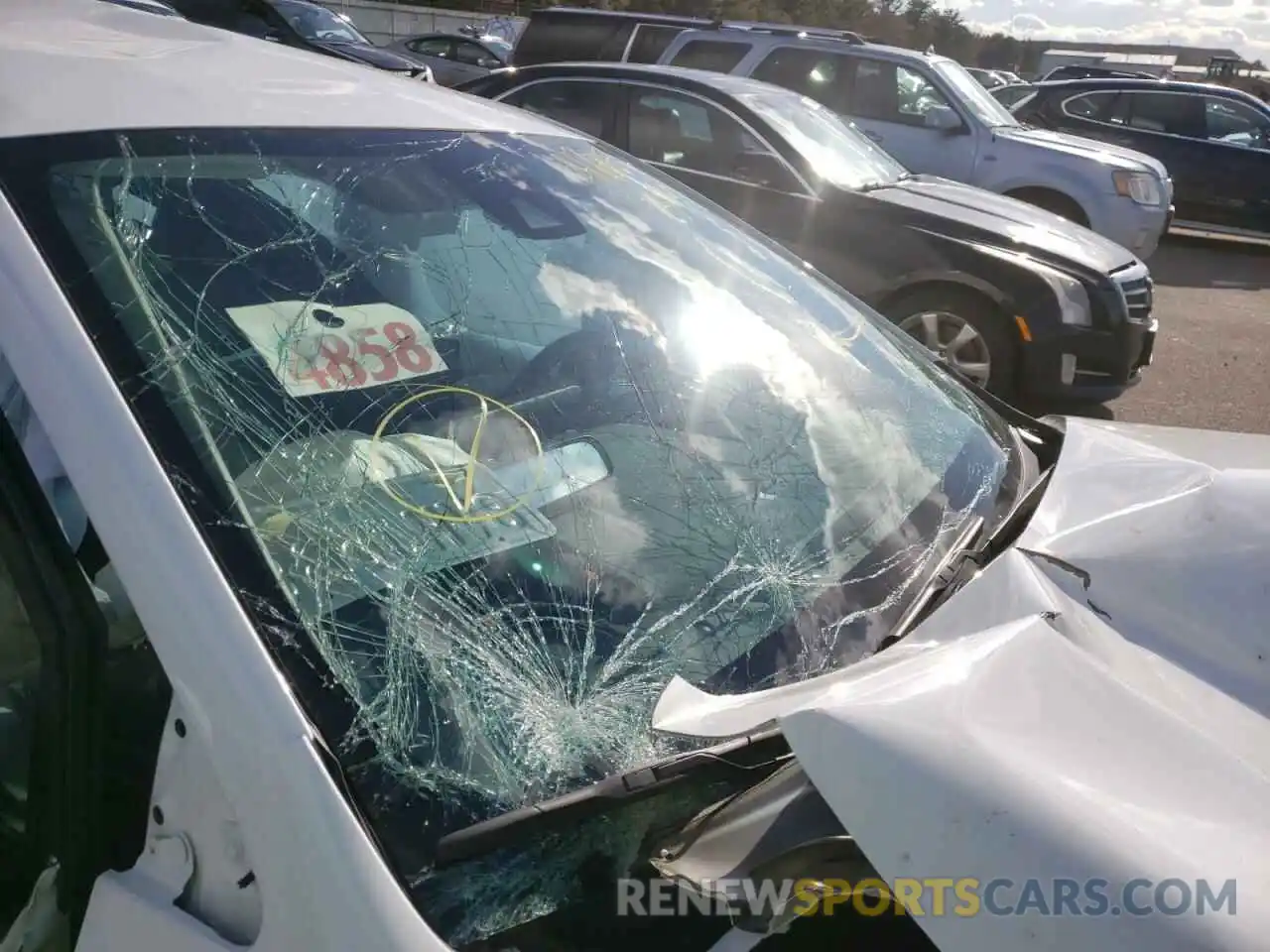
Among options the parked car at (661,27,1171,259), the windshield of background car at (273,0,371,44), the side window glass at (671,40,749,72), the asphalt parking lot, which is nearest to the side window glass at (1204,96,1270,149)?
the asphalt parking lot

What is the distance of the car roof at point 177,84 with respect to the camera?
151 centimetres

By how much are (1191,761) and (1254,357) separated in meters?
7.52

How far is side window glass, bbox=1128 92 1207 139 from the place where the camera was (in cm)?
1208

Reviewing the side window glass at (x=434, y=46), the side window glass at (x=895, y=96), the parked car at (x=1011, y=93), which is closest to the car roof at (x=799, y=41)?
the side window glass at (x=895, y=96)

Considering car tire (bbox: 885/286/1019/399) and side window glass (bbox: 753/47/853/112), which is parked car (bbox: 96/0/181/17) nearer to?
car tire (bbox: 885/286/1019/399)

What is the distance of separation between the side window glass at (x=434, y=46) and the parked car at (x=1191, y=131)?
1086 cm

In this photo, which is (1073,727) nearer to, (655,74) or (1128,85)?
(655,74)

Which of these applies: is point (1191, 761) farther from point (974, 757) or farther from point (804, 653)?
point (804, 653)

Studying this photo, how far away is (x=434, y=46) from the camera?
1919 centimetres

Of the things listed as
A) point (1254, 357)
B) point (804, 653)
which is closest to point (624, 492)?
point (804, 653)

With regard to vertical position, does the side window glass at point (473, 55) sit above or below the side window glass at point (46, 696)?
above

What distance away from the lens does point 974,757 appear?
3.39ft

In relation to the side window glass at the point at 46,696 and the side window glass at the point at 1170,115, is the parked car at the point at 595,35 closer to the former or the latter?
the side window glass at the point at 1170,115

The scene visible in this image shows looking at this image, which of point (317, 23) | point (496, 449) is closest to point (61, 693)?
point (496, 449)
